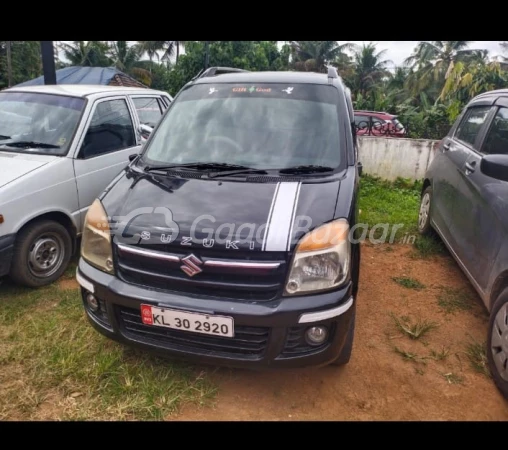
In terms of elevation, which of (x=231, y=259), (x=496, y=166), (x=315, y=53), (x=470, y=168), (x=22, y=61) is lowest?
(x=22, y=61)

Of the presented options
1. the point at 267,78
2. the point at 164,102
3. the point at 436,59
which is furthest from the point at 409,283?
the point at 436,59

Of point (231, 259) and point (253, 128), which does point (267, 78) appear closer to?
point (253, 128)

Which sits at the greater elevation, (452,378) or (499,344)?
(499,344)

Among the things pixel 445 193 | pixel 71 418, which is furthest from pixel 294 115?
pixel 71 418

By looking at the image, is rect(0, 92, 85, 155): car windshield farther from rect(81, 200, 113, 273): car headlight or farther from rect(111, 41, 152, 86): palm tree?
rect(111, 41, 152, 86): palm tree

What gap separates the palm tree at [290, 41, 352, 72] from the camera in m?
27.8

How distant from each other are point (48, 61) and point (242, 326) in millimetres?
5892

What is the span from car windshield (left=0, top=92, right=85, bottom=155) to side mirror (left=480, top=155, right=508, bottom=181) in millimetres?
3446

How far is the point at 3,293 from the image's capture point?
3.46m

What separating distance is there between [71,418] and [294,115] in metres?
2.47

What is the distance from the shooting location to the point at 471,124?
3.84 meters

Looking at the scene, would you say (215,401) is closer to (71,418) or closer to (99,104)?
(71,418)

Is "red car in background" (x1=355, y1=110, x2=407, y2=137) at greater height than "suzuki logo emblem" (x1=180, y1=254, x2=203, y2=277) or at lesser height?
lesser

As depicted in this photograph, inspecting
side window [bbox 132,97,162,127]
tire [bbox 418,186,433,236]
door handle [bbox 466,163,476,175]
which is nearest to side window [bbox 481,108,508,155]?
door handle [bbox 466,163,476,175]
